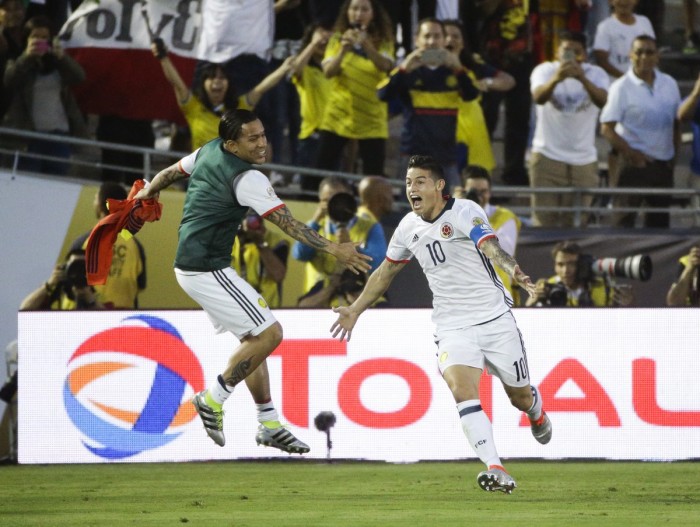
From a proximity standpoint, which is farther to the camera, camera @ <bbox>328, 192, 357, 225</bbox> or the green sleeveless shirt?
camera @ <bbox>328, 192, 357, 225</bbox>

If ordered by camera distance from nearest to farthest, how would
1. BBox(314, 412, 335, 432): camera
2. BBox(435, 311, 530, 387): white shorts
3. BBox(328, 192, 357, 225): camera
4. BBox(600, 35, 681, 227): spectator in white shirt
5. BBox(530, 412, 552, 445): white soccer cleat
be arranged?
BBox(435, 311, 530, 387): white shorts < BBox(530, 412, 552, 445): white soccer cleat < BBox(314, 412, 335, 432): camera < BBox(328, 192, 357, 225): camera < BBox(600, 35, 681, 227): spectator in white shirt

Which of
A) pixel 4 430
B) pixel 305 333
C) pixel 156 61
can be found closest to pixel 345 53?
pixel 156 61

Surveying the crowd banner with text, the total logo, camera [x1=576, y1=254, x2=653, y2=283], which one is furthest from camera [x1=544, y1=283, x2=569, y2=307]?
the crowd banner with text

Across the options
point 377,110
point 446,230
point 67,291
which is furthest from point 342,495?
point 377,110

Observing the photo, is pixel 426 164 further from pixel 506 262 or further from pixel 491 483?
pixel 491 483

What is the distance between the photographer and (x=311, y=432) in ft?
41.8

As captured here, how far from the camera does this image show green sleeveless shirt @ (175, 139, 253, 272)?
9883mm

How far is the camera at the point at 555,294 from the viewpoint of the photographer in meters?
13.2

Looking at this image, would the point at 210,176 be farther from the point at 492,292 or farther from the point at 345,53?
the point at 345,53

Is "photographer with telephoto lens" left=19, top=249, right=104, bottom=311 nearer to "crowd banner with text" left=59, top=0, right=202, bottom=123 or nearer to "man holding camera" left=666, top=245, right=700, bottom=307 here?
"crowd banner with text" left=59, top=0, right=202, bottom=123

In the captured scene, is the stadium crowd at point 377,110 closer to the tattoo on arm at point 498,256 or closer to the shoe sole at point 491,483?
the tattoo on arm at point 498,256

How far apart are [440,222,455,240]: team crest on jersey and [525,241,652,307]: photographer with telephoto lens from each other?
11.1 ft

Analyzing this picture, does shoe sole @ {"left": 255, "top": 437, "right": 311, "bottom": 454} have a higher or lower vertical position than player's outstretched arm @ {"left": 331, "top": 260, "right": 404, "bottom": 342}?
lower

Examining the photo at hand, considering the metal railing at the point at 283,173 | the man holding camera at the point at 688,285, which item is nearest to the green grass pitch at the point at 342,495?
the man holding camera at the point at 688,285
